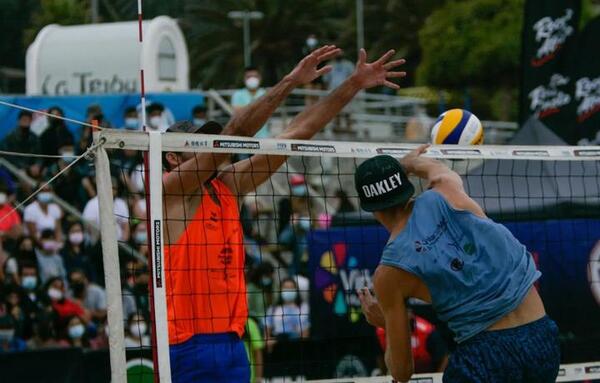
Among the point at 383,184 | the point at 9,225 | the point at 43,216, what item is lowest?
the point at 383,184

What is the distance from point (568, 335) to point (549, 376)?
14.7 feet

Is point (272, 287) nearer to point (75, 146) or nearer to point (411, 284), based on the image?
point (75, 146)

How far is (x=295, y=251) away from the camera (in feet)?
40.6

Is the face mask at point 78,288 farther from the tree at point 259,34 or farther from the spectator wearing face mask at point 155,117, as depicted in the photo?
the tree at point 259,34

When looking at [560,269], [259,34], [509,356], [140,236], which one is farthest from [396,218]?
[259,34]

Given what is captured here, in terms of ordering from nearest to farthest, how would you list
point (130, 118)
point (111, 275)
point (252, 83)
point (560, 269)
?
point (111, 275), point (560, 269), point (130, 118), point (252, 83)

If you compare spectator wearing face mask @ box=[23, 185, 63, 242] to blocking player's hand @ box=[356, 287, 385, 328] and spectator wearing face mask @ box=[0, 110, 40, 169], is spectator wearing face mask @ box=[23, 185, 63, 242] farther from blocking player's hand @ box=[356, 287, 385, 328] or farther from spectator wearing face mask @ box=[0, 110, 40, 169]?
blocking player's hand @ box=[356, 287, 385, 328]

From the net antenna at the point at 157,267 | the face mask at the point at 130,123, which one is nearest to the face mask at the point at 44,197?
the face mask at the point at 130,123

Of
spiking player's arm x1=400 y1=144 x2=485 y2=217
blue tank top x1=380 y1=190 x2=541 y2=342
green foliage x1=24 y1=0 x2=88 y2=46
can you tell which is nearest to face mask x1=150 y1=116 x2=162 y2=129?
spiking player's arm x1=400 y1=144 x2=485 y2=217

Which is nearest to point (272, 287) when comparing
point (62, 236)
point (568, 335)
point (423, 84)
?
point (62, 236)

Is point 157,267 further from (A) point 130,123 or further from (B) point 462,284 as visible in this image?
(A) point 130,123

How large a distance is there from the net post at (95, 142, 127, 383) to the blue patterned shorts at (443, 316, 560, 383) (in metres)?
1.65

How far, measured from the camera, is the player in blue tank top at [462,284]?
16.1 feet

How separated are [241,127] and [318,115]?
50cm
